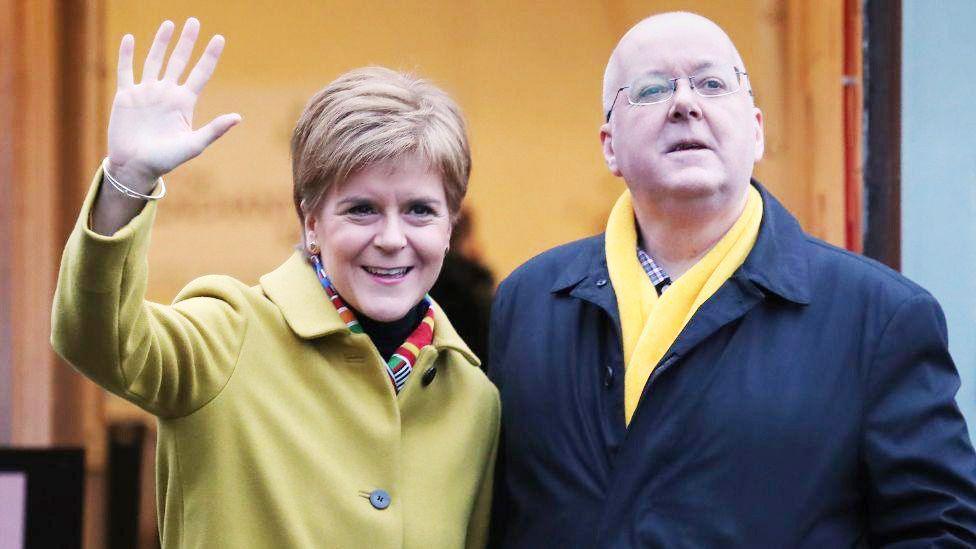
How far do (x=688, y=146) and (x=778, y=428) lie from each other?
585 millimetres

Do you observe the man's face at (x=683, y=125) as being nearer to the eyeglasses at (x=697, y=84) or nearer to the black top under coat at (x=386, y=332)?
the eyeglasses at (x=697, y=84)

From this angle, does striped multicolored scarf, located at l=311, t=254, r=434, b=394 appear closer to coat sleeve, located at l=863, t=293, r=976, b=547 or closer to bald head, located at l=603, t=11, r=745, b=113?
bald head, located at l=603, t=11, r=745, b=113

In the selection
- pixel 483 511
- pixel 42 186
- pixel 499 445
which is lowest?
pixel 483 511

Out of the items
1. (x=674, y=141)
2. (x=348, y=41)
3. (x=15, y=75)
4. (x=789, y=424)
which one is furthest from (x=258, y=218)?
(x=789, y=424)

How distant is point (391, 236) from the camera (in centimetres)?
249

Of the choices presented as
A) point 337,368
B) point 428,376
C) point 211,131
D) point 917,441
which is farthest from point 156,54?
point 917,441

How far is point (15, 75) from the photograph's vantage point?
167 inches

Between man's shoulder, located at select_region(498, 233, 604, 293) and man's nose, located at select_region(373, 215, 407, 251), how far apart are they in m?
0.44

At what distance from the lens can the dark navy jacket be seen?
2277 mm

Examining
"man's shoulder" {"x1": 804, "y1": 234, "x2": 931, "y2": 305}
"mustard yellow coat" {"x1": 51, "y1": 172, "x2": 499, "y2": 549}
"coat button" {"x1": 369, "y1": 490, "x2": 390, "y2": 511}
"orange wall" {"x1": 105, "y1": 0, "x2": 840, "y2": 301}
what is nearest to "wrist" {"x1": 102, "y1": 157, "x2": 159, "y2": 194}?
"mustard yellow coat" {"x1": 51, "y1": 172, "x2": 499, "y2": 549}

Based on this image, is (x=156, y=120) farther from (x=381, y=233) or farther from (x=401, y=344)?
(x=401, y=344)

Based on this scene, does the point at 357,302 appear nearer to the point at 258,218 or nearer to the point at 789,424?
the point at 789,424

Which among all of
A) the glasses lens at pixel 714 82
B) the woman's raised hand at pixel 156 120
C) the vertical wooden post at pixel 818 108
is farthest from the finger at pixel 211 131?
the vertical wooden post at pixel 818 108

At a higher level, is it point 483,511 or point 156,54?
point 156,54
